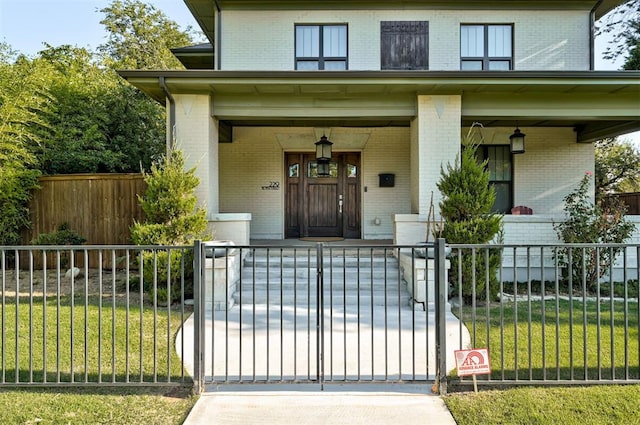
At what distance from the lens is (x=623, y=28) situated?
57.4 ft

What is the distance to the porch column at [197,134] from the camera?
806 centimetres

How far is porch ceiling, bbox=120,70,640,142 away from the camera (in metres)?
7.50

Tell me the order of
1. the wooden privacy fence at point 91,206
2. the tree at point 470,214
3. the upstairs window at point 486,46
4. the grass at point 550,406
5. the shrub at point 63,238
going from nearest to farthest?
the grass at point 550,406 → the tree at point 470,214 → the shrub at point 63,238 → the wooden privacy fence at point 91,206 → the upstairs window at point 486,46

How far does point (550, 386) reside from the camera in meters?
3.59

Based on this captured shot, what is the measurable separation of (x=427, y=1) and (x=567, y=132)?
4965mm

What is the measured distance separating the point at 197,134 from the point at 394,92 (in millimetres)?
3954

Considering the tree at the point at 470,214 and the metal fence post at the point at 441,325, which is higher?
the tree at the point at 470,214

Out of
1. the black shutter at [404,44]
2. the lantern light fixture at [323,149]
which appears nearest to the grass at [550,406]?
the lantern light fixture at [323,149]

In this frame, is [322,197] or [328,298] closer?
[328,298]

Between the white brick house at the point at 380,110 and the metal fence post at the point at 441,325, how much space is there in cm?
450

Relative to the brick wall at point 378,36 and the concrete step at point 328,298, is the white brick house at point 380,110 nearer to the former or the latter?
the brick wall at point 378,36

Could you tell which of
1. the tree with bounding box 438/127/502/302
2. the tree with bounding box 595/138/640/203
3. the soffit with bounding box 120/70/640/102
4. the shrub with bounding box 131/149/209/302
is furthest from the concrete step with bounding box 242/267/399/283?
the tree with bounding box 595/138/640/203

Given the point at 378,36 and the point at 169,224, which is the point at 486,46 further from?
the point at 169,224

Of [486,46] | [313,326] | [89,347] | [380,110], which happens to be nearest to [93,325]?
[89,347]
